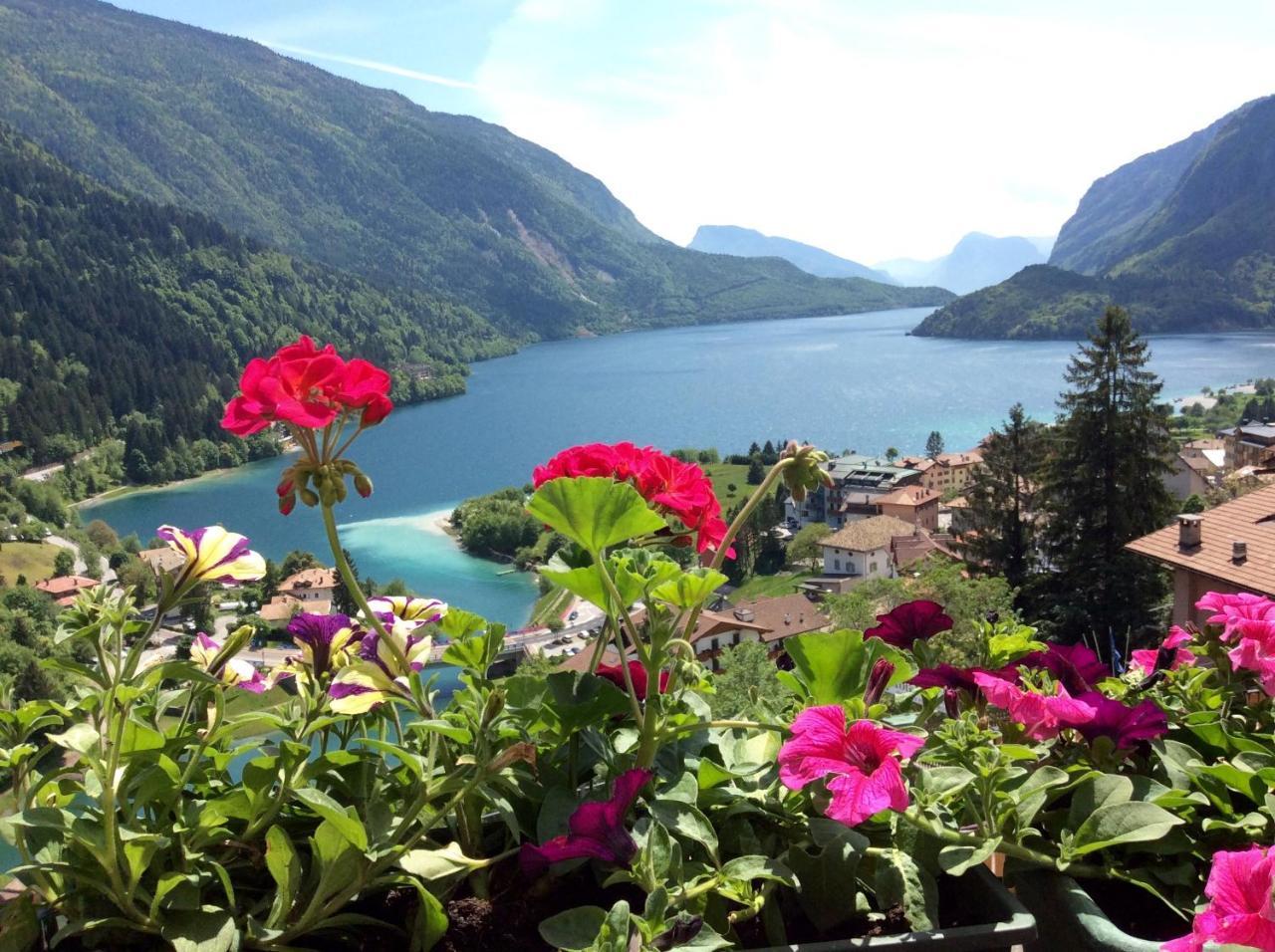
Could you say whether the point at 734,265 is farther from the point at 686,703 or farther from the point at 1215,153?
the point at 686,703

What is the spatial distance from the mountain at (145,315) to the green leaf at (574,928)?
3066 inches

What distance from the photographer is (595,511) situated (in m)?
0.85

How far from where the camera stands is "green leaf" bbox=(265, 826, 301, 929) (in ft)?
2.54

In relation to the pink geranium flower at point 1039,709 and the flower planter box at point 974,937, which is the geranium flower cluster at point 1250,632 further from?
the flower planter box at point 974,937

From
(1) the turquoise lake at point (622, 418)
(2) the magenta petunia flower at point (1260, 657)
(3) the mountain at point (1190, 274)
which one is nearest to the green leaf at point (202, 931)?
(2) the magenta petunia flower at point (1260, 657)

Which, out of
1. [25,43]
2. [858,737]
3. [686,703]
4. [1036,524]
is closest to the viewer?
[858,737]

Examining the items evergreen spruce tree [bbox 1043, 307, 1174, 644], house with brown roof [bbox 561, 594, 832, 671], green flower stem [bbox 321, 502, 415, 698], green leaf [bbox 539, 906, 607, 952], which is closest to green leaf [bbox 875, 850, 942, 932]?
green leaf [bbox 539, 906, 607, 952]

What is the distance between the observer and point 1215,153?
143 metres

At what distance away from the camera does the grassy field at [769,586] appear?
37.3 m

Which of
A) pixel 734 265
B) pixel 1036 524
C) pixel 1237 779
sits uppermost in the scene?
pixel 734 265

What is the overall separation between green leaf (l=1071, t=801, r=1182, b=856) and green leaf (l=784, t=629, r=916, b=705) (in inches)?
9.7

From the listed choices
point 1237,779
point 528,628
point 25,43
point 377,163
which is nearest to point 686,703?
point 1237,779

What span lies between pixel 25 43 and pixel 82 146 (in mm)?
36112

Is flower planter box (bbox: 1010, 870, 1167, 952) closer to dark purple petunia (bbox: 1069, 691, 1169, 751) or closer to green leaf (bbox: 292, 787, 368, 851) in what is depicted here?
dark purple petunia (bbox: 1069, 691, 1169, 751)
